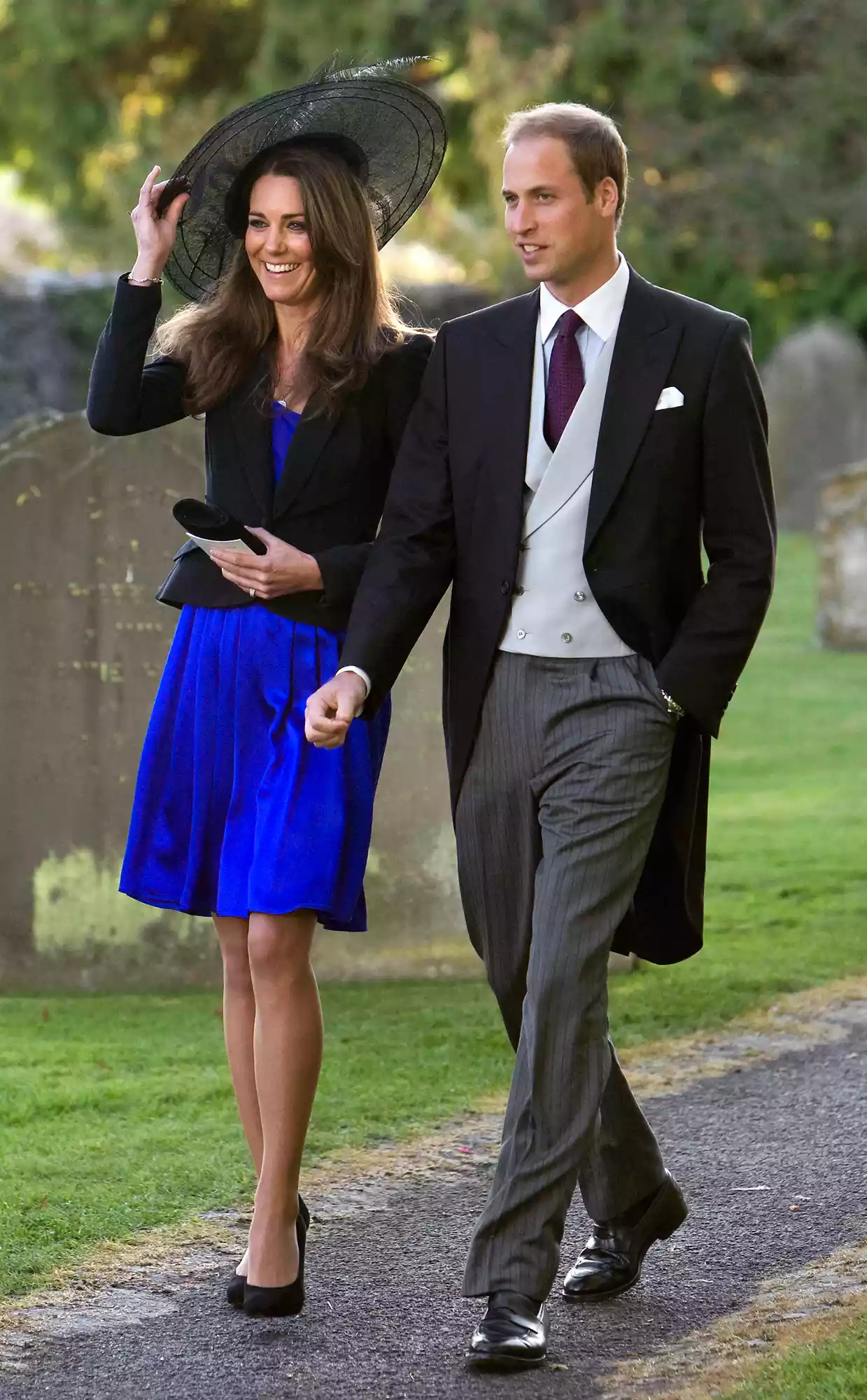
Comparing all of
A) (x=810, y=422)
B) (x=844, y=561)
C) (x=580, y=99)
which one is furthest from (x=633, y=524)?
(x=580, y=99)

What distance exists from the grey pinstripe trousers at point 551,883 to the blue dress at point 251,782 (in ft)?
0.78

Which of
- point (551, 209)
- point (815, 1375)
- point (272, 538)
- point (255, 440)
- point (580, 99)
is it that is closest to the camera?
point (815, 1375)

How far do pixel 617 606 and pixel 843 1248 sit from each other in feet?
4.75

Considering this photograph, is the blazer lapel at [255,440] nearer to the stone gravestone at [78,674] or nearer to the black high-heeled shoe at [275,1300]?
the black high-heeled shoe at [275,1300]

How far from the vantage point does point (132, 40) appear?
24125 mm

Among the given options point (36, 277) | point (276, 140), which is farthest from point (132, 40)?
point (276, 140)

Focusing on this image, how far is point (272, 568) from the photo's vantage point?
3.81 meters

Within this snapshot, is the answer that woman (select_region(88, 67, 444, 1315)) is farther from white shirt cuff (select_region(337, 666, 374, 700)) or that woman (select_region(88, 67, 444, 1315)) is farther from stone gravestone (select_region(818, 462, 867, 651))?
stone gravestone (select_region(818, 462, 867, 651))

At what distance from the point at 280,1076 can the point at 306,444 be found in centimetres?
115

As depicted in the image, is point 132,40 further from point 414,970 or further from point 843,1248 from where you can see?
point 843,1248

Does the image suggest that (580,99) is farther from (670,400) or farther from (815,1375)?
(815,1375)

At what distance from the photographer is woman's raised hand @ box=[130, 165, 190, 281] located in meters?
3.97

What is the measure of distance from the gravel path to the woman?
156 mm

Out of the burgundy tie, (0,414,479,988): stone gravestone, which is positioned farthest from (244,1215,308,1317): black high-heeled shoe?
(0,414,479,988): stone gravestone
